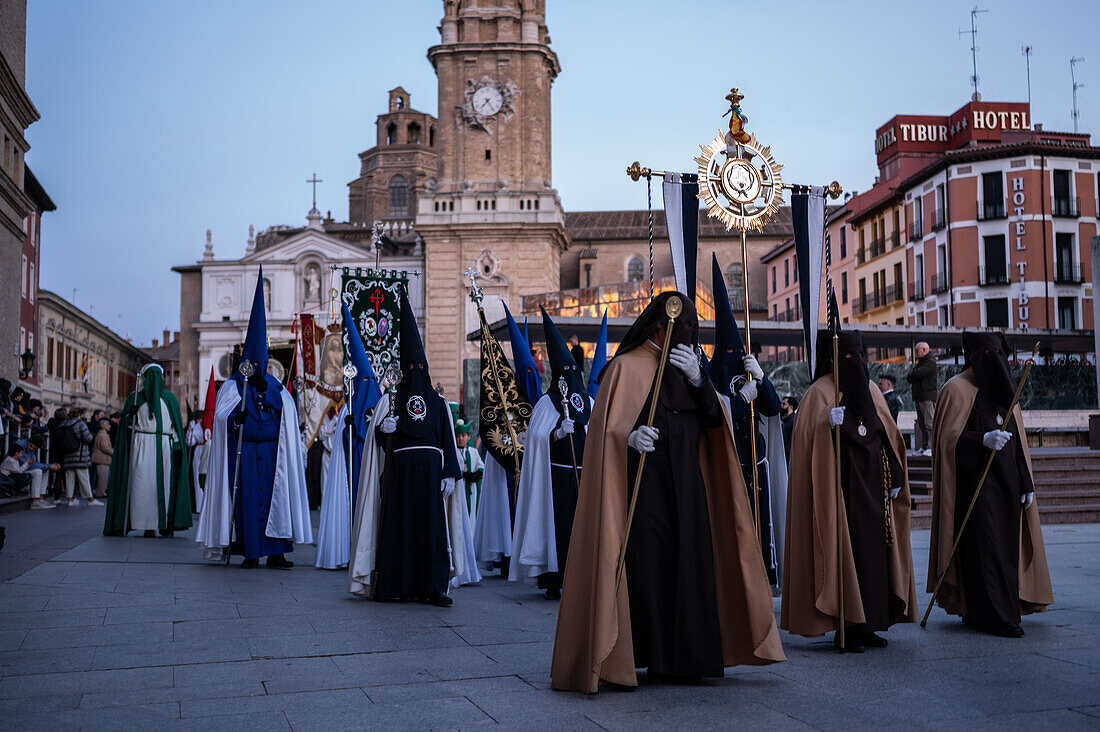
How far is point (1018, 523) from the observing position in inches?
276

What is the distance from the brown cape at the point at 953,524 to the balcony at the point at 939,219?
37449 millimetres

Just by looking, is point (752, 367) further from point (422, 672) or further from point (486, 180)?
point (486, 180)

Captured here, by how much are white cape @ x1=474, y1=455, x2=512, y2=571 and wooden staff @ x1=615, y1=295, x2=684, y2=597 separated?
527cm

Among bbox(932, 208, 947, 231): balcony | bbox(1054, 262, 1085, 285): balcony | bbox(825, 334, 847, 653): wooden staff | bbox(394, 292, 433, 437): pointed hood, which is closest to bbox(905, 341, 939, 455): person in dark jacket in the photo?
bbox(394, 292, 433, 437): pointed hood

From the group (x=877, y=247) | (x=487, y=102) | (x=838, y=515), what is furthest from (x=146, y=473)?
(x=877, y=247)

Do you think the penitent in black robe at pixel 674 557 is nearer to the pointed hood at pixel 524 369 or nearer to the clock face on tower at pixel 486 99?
the pointed hood at pixel 524 369

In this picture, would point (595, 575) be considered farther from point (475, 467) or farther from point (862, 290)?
point (862, 290)

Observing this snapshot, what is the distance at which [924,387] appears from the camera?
16953 millimetres

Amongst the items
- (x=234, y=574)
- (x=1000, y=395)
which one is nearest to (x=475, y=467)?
(x=234, y=574)

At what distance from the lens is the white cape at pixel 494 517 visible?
34.8 ft

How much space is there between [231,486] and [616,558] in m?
6.83

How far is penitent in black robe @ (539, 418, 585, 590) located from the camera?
907cm

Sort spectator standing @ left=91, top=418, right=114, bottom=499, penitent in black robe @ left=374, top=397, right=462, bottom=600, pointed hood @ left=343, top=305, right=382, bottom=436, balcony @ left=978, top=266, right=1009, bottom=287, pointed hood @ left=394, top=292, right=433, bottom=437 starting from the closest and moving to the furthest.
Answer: penitent in black robe @ left=374, top=397, right=462, bottom=600, pointed hood @ left=394, top=292, right=433, bottom=437, pointed hood @ left=343, top=305, right=382, bottom=436, spectator standing @ left=91, top=418, right=114, bottom=499, balcony @ left=978, top=266, right=1009, bottom=287

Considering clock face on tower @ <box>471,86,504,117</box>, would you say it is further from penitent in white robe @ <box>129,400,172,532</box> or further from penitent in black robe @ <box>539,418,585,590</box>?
penitent in black robe @ <box>539,418,585,590</box>
